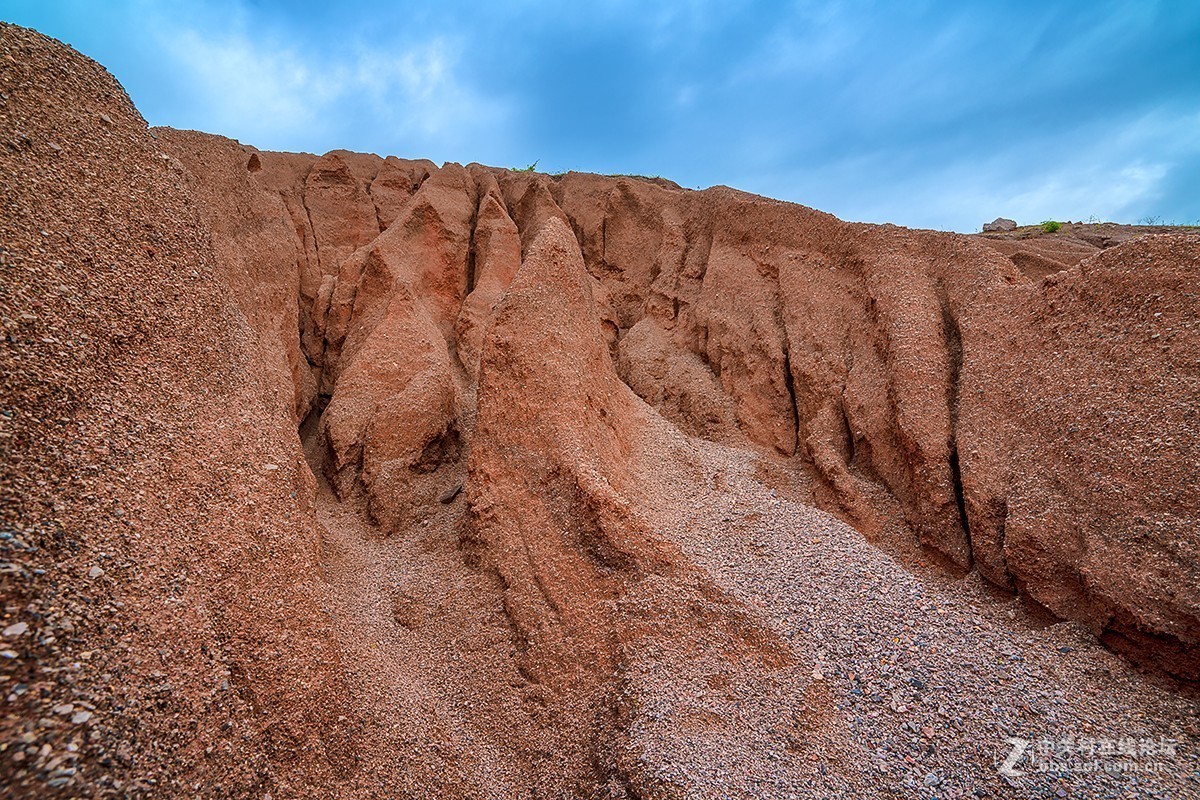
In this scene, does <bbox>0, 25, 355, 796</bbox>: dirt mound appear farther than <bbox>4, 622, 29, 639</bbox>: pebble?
Yes

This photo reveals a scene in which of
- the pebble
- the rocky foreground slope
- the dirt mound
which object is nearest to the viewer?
the pebble

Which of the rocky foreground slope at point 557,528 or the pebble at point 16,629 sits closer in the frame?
the pebble at point 16,629

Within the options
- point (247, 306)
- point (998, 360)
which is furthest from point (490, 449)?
point (998, 360)

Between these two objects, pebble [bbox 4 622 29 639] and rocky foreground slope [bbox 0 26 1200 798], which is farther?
rocky foreground slope [bbox 0 26 1200 798]

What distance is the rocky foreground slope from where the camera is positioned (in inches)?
136

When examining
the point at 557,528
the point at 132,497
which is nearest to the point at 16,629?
the point at 132,497

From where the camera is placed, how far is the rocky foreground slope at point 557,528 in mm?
3449

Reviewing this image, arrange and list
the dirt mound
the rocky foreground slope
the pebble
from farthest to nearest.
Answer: the rocky foreground slope, the dirt mound, the pebble

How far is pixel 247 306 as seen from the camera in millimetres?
7328

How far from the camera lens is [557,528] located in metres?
5.92

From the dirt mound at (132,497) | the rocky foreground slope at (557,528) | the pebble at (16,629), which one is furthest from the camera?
the rocky foreground slope at (557,528)

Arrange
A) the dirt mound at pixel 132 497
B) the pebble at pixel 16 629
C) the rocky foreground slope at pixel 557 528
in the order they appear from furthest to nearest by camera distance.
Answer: the rocky foreground slope at pixel 557 528 → the dirt mound at pixel 132 497 → the pebble at pixel 16 629

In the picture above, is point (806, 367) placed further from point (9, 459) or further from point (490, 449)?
point (9, 459)

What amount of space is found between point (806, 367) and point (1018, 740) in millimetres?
5280
